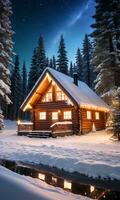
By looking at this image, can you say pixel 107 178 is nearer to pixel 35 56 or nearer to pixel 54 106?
pixel 54 106

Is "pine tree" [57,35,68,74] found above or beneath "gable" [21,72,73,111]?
above

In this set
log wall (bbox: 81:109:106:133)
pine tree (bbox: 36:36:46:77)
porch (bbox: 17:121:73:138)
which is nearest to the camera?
porch (bbox: 17:121:73:138)

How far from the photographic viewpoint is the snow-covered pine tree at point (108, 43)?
24.3m

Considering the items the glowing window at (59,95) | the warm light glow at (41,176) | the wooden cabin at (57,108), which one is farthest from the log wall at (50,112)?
the warm light glow at (41,176)

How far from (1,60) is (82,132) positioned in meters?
13.2

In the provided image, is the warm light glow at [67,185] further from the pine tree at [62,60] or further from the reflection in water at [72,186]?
the pine tree at [62,60]

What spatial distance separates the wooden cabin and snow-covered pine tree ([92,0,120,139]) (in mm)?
3302

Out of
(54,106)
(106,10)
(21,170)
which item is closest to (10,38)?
(54,106)

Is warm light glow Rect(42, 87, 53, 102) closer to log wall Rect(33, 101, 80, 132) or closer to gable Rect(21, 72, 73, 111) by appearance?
gable Rect(21, 72, 73, 111)

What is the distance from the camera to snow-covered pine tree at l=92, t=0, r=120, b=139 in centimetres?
2433

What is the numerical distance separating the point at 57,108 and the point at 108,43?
10109mm

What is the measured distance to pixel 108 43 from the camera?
2686 centimetres

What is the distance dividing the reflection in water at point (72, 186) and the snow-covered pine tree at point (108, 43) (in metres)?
15.0

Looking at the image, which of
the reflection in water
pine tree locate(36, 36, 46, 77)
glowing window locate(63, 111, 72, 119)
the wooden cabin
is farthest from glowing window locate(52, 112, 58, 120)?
pine tree locate(36, 36, 46, 77)
